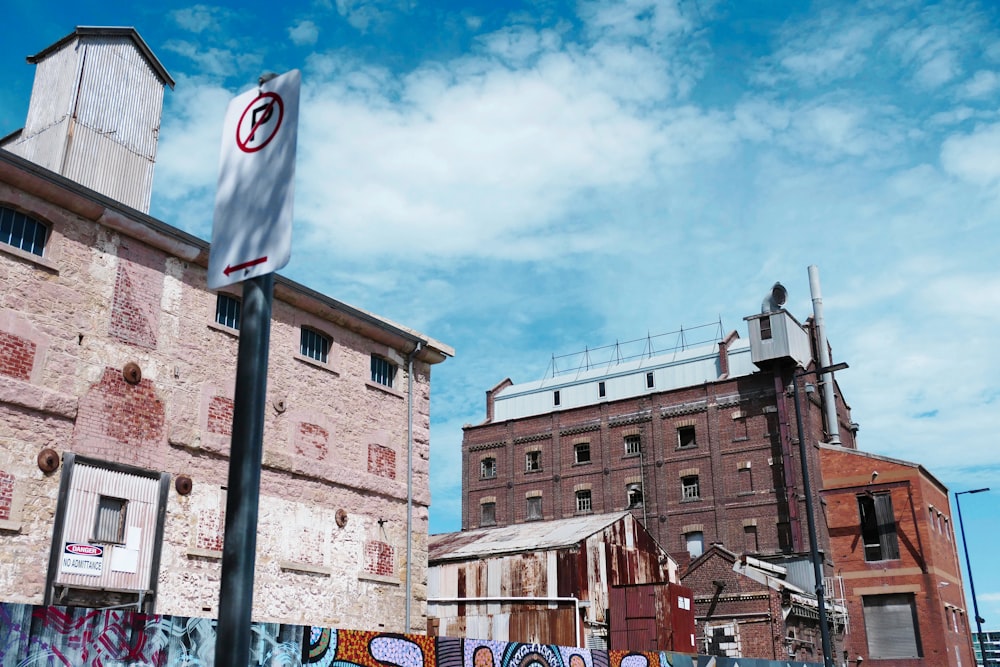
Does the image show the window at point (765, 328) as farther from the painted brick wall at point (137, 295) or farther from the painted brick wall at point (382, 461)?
the painted brick wall at point (137, 295)

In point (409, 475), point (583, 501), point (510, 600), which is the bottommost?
point (510, 600)

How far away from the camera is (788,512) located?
39562 millimetres

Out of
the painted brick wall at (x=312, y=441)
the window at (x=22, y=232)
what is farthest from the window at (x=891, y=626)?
the window at (x=22, y=232)

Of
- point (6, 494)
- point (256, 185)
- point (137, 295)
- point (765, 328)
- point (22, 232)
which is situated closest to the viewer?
point (256, 185)

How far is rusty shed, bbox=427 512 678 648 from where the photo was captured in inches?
993

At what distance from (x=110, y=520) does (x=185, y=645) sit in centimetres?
532

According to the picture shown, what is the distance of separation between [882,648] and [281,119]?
1597 inches

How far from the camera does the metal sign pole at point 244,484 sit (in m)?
2.78

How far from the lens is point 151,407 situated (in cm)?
1537

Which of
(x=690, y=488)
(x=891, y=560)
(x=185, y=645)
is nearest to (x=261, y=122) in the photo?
(x=185, y=645)

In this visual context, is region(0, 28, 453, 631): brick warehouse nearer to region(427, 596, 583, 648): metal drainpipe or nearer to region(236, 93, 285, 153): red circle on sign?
region(427, 596, 583, 648): metal drainpipe

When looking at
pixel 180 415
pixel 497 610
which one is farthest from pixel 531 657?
pixel 497 610

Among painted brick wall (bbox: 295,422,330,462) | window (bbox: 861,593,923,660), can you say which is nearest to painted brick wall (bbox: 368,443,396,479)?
painted brick wall (bbox: 295,422,330,462)

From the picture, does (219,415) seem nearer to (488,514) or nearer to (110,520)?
(110,520)
